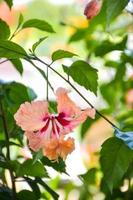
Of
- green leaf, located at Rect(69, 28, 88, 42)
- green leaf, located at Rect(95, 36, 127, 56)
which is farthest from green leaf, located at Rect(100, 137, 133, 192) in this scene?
green leaf, located at Rect(69, 28, 88, 42)

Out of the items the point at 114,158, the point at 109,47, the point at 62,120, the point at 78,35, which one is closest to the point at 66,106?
the point at 62,120

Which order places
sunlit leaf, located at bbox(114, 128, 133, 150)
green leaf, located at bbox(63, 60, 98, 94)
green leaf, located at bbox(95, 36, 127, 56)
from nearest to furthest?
sunlit leaf, located at bbox(114, 128, 133, 150)
green leaf, located at bbox(63, 60, 98, 94)
green leaf, located at bbox(95, 36, 127, 56)

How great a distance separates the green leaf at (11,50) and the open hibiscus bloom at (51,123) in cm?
7

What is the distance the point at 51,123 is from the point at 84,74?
11 cm

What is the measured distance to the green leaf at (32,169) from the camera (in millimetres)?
709

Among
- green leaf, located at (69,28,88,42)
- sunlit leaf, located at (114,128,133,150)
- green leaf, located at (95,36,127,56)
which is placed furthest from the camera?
green leaf, located at (69,28,88,42)

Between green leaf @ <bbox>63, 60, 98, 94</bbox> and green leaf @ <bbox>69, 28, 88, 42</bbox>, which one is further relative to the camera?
green leaf @ <bbox>69, 28, 88, 42</bbox>

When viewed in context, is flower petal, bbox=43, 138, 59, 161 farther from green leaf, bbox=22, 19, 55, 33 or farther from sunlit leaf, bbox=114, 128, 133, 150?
green leaf, bbox=22, 19, 55, 33

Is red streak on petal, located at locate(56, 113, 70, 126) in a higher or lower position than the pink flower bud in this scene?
lower

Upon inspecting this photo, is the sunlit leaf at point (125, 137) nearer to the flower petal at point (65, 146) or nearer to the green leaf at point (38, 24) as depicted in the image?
the flower petal at point (65, 146)

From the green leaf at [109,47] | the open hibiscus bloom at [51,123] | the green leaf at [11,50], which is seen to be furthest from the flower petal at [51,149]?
the green leaf at [109,47]

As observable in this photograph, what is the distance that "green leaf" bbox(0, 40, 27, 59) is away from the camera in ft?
2.17

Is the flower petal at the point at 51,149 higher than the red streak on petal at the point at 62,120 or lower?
lower

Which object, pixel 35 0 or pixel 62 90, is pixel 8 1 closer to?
pixel 62 90
